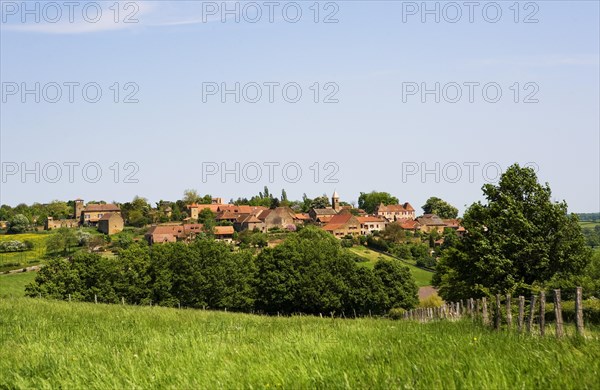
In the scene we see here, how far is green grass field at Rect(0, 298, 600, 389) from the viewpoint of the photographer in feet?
30.9

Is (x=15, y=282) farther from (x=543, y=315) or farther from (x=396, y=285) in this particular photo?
(x=543, y=315)

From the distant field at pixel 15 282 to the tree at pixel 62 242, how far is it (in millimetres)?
31253

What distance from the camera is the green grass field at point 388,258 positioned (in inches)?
5034

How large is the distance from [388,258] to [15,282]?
77.2 m

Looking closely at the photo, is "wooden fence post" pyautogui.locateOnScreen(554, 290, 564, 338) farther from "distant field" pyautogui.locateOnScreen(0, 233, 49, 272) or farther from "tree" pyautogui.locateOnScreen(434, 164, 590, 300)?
"distant field" pyautogui.locateOnScreen(0, 233, 49, 272)

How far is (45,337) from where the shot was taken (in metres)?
17.1

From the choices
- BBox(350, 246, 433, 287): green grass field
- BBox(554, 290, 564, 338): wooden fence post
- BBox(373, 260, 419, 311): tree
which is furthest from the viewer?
BBox(350, 246, 433, 287): green grass field

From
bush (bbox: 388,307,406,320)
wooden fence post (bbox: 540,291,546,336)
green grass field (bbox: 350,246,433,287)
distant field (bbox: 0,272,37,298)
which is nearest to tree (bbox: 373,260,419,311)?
bush (bbox: 388,307,406,320)

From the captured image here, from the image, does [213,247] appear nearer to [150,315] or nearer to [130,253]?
[130,253]

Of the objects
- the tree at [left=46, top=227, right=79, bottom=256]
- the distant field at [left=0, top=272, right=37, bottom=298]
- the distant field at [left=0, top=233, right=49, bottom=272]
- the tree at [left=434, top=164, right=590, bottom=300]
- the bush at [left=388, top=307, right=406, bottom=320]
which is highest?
the tree at [left=434, top=164, right=590, bottom=300]

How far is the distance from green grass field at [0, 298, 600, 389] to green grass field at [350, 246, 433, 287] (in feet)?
345

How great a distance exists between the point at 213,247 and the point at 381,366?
74.7 meters

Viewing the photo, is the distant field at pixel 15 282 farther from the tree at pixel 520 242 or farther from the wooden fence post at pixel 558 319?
the wooden fence post at pixel 558 319

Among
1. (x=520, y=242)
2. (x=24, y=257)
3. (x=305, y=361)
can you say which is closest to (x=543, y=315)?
(x=305, y=361)
